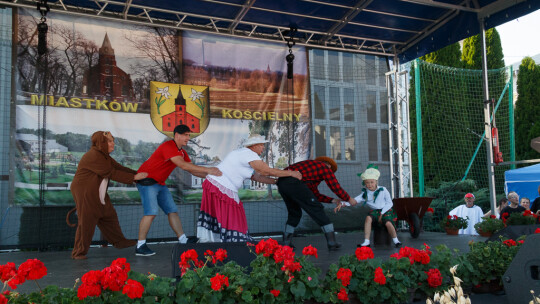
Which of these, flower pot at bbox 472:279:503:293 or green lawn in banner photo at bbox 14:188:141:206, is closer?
flower pot at bbox 472:279:503:293

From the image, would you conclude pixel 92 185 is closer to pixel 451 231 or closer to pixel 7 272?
pixel 7 272

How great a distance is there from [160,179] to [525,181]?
10.7 metres

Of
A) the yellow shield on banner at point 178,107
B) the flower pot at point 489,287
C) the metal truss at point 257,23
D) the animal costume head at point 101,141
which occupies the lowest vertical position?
the flower pot at point 489,287

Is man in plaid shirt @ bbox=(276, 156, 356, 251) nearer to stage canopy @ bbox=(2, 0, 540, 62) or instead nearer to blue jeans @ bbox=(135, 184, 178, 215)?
blue jeans @ bbox=(135, 184, 178, 215)

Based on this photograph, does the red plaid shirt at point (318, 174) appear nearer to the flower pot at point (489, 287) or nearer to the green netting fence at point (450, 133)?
the flower pot at point (489, 287)

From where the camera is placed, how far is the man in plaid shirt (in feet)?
19.2

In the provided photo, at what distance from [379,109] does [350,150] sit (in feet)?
3.50

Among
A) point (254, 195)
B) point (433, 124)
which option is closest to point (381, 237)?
point (254, 195)

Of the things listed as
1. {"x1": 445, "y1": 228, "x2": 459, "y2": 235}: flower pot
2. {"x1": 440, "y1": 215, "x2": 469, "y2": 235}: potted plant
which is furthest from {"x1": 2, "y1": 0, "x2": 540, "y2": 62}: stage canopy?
{"x1": 445, "y1": 228, "x2": 459, "y2": 235}: flower pot

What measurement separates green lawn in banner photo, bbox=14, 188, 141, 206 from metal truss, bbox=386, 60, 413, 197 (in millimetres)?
4903

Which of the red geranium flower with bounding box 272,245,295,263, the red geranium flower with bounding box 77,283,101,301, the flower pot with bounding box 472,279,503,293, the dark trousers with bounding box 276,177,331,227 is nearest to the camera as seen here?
the red geranium flower with bounding box 77,283,101,301

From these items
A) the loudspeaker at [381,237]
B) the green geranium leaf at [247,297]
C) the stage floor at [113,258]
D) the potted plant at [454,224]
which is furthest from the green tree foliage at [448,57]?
the green geranium leaf at [247,297]

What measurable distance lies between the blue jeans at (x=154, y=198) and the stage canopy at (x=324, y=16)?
3.13 metres

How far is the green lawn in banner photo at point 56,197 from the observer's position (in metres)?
6.87
